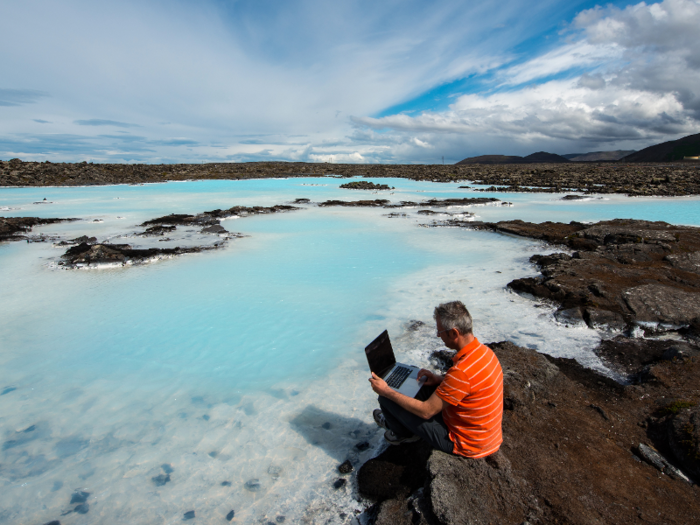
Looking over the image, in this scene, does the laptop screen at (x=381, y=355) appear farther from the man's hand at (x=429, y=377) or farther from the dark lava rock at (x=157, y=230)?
the dark lava rock at (x=157, y=230)

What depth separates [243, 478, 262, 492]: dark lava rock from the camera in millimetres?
3016

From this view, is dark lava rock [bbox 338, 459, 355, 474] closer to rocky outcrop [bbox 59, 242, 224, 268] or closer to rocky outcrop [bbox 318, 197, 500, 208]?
rocky outcrop [bbox 59, 242, 224, 268]

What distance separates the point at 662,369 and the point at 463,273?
449 cm

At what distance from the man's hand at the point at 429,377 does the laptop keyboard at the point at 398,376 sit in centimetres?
15

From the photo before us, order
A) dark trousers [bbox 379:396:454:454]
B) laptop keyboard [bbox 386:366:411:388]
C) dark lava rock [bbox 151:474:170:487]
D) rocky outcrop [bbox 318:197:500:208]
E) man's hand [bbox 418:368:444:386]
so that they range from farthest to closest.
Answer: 1. rocky outcrop [bbox 318:197:500:208]
2. dark lava rock [bbox 151:474:170:487]
3. laptop keyboard [bbox 386:366:411:388]
4. man's hand [bbox 418:368:444:386]
5. dark trousers [bbox 379:396:454:454]

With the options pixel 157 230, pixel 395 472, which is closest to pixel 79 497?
pixel 395 472

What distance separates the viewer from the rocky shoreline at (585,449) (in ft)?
7.79

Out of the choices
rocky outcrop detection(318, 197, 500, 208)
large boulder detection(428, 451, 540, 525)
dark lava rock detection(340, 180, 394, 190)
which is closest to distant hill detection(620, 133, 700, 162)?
dark lava rock detection(340, 180, 394, 190)

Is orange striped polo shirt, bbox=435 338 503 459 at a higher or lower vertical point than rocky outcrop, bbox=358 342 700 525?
higher

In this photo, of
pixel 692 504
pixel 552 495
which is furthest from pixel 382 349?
pixel 692 504

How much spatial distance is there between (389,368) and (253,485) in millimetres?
1513

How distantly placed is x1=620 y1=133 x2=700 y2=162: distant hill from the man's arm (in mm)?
198273

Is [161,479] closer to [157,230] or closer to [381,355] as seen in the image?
[381,355]

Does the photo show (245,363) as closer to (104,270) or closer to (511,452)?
(511,452)
